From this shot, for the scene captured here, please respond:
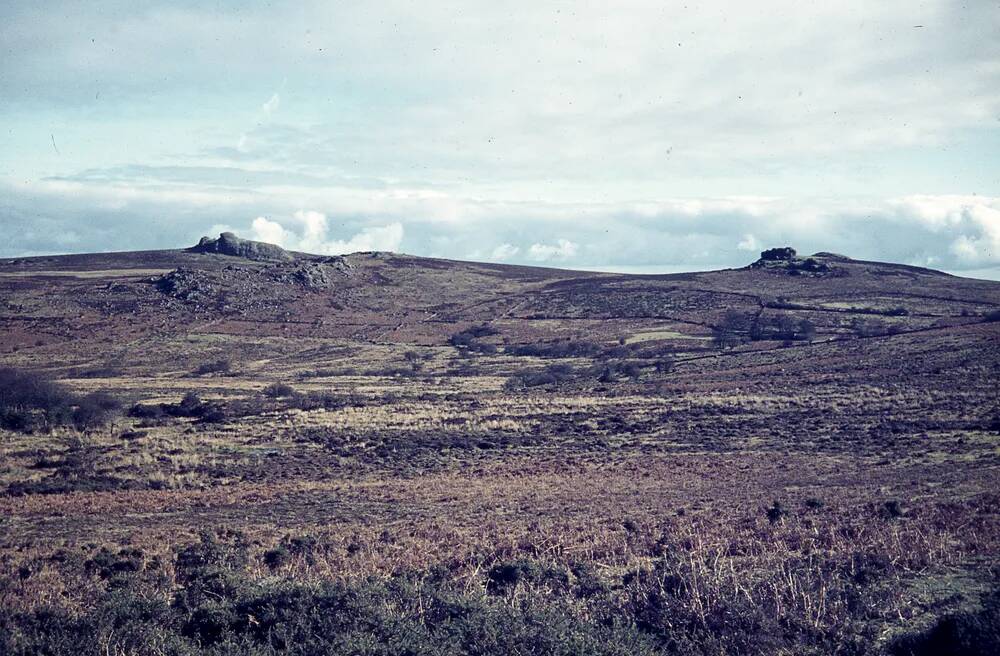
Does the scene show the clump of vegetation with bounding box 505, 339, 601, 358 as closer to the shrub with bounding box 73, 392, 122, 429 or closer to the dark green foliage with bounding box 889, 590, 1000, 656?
the shrub with bounding box 73, 392, 122, 429

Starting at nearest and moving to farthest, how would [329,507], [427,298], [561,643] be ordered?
[561,643] → [329,507] → [427,298]

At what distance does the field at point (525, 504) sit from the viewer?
8297 millimetres

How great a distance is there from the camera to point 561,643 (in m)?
7.52

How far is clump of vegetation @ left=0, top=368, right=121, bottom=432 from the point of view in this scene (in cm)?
3072

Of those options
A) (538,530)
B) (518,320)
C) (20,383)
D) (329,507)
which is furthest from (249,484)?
(518,320)

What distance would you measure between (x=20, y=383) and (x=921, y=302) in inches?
3162

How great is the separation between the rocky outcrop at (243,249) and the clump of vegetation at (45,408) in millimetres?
87098

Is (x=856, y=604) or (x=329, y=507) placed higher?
(x=856, y=604)

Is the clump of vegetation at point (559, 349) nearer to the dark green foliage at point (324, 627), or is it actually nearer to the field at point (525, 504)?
the field at point (525, 504)

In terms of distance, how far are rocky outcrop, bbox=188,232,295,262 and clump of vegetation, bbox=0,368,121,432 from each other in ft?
286

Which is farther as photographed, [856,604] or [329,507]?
[329,507]

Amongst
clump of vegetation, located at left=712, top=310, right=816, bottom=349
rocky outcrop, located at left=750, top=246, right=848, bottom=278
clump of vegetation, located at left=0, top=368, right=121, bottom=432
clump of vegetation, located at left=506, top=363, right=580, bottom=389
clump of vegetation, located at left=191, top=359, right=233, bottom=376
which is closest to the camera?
clump of vegetation, located at left=0, top=368, right=121, bottom=432

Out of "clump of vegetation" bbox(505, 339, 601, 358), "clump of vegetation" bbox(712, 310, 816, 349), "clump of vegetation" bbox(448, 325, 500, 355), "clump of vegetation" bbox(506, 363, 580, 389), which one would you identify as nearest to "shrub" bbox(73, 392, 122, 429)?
"clump of vegetation" bbox(506, 363, 580, 389)

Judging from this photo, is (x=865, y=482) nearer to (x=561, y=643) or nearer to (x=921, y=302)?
(x=561, y=643)
